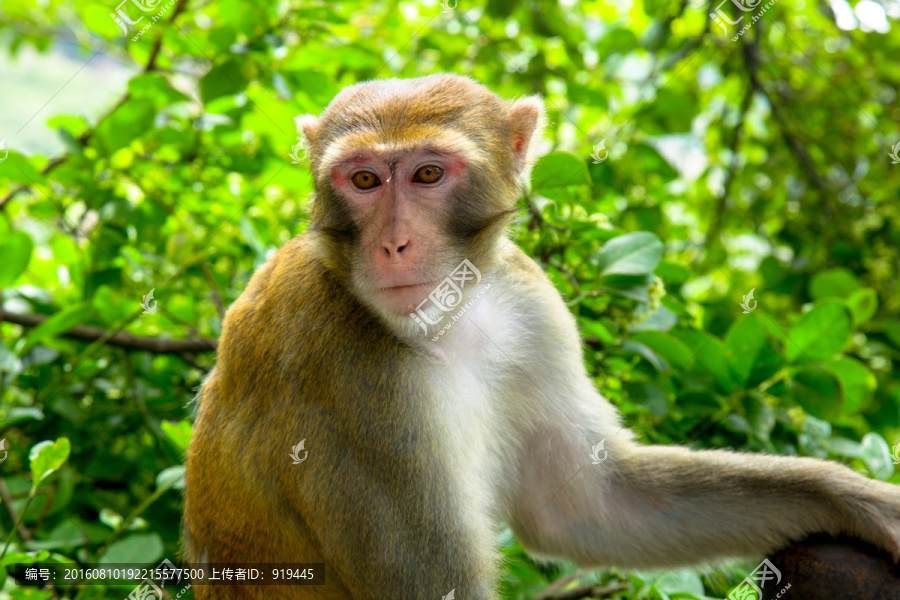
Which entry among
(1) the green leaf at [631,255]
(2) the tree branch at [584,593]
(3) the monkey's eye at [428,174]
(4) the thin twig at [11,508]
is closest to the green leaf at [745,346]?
(1) the green leaf at [631,255]

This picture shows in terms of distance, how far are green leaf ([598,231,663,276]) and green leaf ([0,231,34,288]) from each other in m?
2.88

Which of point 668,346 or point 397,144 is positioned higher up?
point 397,144

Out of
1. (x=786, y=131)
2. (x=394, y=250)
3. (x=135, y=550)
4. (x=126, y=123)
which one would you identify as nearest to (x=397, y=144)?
(x=394, y=250)

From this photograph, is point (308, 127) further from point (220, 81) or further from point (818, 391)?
point (818, 391)

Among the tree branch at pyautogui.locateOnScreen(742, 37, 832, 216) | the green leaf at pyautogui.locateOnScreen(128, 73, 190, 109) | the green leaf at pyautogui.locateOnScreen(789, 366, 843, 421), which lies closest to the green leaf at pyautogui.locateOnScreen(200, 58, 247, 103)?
the green leaf at pyautogui.locateOnScreen(128, 73, 190, 109)

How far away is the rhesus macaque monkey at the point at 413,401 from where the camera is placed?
2.94 m

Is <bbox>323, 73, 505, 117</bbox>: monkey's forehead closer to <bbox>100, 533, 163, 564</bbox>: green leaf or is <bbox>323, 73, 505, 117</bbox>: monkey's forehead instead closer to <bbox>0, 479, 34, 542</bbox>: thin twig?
<bbox>100, 533, 163, 564</bbox>: green leaf

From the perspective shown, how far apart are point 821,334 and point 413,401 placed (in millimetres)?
1935

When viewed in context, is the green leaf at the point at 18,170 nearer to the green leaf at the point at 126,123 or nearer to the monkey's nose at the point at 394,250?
the green leaf at the point at 126,123

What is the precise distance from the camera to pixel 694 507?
3541 millimetres

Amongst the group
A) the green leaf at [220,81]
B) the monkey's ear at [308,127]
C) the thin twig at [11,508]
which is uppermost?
the monkey's ear at [308,127]

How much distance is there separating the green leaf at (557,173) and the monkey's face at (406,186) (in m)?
0.34

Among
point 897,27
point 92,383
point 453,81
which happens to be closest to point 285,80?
point 453,81

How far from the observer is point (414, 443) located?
2969mm
